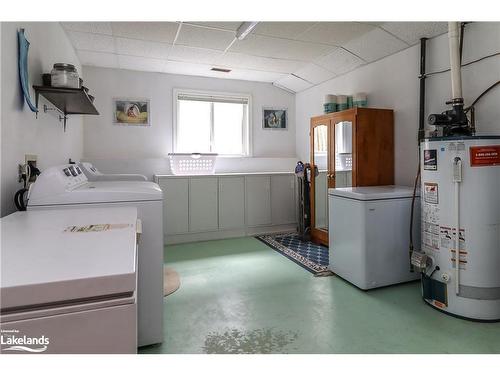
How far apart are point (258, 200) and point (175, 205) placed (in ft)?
4.44

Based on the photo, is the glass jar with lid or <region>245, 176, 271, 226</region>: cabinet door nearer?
the glass jar with lid

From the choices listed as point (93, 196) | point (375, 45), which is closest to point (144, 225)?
point (93, 196)

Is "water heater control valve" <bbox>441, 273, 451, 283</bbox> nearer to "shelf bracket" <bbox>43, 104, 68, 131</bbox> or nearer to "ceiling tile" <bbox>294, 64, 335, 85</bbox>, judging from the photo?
"ceiling tile" <bbox>294, 64, 335, 85</bbox>

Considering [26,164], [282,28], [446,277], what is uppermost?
[282,28]

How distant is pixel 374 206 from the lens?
2803mm

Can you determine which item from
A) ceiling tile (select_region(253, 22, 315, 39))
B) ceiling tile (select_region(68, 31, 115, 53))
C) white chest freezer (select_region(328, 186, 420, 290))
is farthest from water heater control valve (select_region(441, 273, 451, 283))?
ceiling tile (select_region(68, 31, 115, 53))

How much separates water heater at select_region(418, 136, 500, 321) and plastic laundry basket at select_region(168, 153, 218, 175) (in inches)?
129

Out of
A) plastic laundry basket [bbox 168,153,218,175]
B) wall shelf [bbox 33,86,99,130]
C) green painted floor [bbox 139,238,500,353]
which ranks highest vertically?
wall shelf [bbox 33,86,99,130]

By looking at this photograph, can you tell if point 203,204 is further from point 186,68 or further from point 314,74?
point 314,74

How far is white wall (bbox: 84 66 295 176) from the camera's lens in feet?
14.9

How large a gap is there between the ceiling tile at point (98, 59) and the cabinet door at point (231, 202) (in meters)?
2.28

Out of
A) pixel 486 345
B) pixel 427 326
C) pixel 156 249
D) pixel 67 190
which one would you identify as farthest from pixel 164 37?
pixel 486 345

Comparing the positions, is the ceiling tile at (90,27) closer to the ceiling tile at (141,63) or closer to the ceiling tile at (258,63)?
the ceiling tile at (141,63)

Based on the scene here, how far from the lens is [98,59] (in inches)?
167
